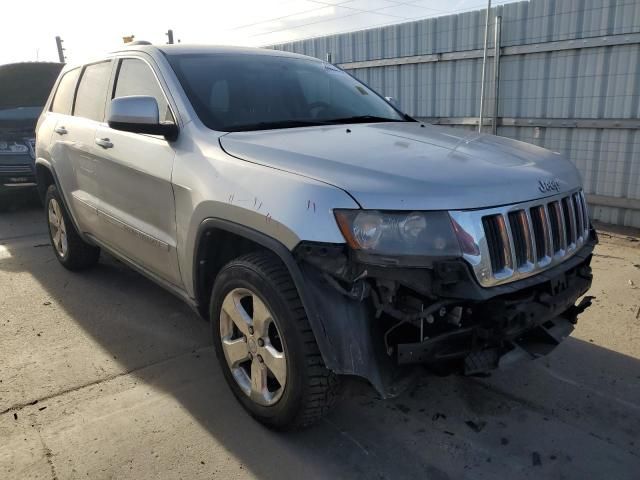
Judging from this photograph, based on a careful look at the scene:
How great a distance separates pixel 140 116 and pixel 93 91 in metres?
1.60

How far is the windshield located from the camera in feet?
9.99

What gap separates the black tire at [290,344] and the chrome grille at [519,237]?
74 cm

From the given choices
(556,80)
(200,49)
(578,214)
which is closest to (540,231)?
(578,214)

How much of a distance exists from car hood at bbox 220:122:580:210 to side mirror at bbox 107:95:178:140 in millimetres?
394

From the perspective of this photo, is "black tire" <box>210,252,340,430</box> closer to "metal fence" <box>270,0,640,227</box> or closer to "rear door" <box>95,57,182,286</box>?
"rear door" <box>95,57,182,286</box>

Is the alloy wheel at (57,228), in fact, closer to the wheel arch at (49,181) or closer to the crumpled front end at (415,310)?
the wheel arch at (49,181)

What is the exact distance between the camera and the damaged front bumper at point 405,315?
2.08 metres

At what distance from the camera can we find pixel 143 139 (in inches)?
127

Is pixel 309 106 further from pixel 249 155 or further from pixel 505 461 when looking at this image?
pixel 505 461

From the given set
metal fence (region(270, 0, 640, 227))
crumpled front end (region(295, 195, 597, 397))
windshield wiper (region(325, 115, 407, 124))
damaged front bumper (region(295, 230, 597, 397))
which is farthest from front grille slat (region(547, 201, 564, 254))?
metal fence (region(270, 0, 640, 227))

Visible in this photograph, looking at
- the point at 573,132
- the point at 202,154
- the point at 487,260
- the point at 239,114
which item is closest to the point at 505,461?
the point at 487,260

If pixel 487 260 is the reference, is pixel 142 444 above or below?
below

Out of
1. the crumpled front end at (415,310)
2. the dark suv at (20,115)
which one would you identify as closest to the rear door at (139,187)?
the crumpled front end at (415,310)

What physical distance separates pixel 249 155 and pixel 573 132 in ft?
17.9
